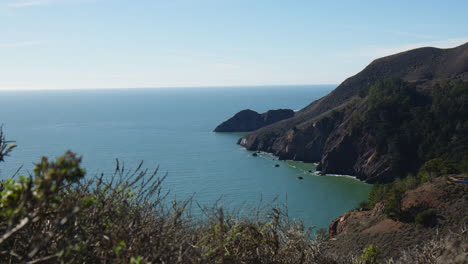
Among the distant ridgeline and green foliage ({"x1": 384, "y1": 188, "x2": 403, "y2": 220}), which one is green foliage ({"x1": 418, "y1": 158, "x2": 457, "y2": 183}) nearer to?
green foliage ({"x1": 384, "y1": 188, "x2": 403, "y2": 220})

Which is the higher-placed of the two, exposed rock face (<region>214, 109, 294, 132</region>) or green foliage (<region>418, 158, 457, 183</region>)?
green foliage (<region>418, 158, 457, 183</region>)

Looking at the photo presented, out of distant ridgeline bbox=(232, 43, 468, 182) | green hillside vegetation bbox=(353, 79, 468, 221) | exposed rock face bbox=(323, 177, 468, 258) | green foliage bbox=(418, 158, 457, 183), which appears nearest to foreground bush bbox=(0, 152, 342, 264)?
exposed rock face bbox=(323, 177, 468, 258)

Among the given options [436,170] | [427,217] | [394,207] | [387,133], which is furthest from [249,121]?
[427,217]

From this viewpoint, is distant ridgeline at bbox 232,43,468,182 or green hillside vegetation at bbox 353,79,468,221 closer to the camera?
green hillside vegetation at bbox 353,79,468,221

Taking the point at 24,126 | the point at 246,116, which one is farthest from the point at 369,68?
the point at 24,126

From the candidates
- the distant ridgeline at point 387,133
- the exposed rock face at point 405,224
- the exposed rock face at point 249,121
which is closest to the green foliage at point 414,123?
the distant ridgeline at point 387,133

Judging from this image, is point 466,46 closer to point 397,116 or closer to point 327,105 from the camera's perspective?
point 327,105
